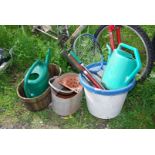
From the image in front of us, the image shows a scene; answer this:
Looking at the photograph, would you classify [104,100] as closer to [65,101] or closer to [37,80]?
[65,101]

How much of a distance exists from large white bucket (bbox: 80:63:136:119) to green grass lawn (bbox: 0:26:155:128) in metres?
0.11

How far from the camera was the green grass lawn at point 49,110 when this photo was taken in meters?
3.74

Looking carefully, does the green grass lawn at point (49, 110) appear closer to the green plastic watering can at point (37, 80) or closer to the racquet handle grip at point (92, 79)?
the green plastic watering can at point (37, 80)

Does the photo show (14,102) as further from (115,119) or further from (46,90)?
(115,119)

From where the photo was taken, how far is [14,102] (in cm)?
405

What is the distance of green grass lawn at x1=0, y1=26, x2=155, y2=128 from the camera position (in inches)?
147

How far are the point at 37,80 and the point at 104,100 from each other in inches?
30.1

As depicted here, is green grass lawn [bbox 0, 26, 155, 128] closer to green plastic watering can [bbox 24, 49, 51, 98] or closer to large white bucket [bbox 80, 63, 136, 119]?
large white bucket [bbox 80, 63, 136, 119]

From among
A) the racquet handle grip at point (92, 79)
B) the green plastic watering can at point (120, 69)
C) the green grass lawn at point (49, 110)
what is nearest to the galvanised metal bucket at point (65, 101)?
the green grass lawn at point (49, 110)

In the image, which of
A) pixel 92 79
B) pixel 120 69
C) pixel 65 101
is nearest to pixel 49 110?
pixel 65 101

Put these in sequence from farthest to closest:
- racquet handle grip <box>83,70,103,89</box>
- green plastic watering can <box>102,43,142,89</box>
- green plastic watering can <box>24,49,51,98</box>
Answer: green plastic watering can <box>24,49,51,98</box>
racquet handle grip <box>83,70,103,89</box>
green plastic watering can <box>102,43,142,89</box>

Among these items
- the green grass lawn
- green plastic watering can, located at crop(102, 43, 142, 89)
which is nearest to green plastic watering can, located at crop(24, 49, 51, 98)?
the green grass lawn

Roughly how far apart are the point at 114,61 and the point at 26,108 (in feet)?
3.94
